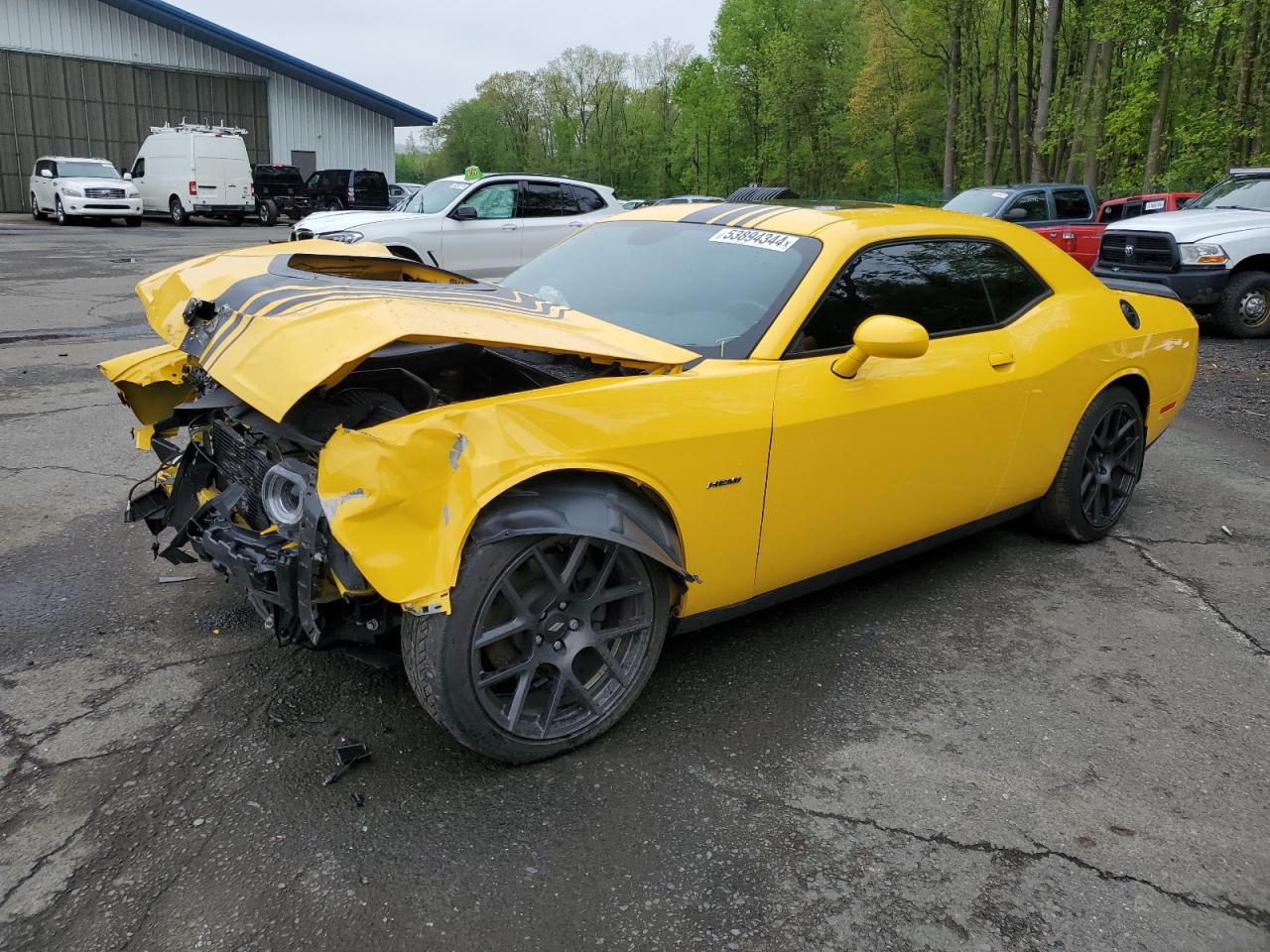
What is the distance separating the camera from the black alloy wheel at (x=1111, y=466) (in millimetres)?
4523

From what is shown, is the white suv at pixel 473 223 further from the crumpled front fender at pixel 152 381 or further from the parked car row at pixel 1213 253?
the crumpled front fender at pixel 152 381

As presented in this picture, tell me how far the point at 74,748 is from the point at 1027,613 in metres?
3.43

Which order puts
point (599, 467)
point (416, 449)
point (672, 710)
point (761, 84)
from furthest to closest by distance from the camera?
point (761, 84)
point (672, 710)
point (599, 467)
point (416, 449)

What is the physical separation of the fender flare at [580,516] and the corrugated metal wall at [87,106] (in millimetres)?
38175

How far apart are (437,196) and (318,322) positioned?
10.5 m

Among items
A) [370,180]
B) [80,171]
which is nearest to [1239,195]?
[370,180]

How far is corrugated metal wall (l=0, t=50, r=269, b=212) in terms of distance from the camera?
3272 centimetres

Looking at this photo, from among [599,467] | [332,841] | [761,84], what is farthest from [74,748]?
[761,84]

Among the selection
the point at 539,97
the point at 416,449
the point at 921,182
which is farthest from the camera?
the point at 539,97

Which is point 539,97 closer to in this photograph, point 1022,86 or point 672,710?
point 1022,86

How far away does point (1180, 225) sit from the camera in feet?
37.8

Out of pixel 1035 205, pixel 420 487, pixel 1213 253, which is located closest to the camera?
pixel 420 487

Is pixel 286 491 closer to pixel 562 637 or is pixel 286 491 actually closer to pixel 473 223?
pixel 562 637

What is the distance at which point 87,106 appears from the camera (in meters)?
33.7
